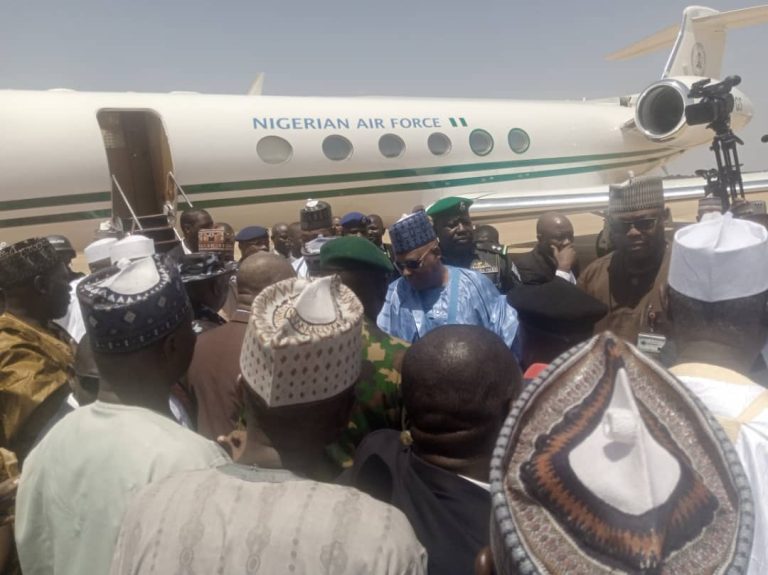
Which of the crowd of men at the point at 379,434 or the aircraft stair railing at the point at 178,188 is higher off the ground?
the crowd of men at the point at 379,434

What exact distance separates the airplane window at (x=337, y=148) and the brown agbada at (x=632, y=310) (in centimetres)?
710

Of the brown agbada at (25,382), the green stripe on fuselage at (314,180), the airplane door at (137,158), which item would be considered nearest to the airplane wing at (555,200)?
the green stripe on fuselage at (314,180)

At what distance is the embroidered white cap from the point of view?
1271 millimetres

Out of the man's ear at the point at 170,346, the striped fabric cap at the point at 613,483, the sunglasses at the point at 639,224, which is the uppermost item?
the striped fabric cap at the point at 613,483

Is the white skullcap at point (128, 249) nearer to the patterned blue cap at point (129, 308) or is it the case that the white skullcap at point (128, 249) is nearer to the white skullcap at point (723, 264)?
the patterned blue cap at point (129, 308)

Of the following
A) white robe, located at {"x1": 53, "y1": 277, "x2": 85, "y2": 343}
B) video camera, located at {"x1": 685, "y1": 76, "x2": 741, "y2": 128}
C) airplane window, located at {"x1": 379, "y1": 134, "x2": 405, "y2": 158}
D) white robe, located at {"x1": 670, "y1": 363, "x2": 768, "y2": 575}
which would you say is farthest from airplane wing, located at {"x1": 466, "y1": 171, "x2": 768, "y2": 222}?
white robe, located at {"x1": 670, "y1": 363, "x2": 768, "y2": 575}

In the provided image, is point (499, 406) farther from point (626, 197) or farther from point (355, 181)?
point (355, 181)

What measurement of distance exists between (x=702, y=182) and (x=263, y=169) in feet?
24.6

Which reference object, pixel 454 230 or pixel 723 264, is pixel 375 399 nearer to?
pixel 723 264

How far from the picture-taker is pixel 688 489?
27.6 inches

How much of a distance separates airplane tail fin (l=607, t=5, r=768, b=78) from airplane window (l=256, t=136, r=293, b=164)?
31.5 feet

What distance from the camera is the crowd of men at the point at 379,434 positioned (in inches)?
27.3

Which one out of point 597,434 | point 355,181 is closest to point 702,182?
point 355,181

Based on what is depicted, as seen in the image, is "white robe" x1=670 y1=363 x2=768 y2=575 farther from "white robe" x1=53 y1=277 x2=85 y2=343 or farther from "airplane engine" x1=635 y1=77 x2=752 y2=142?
"airplane engine" x1=635 y1=77 x2=752 y2=142
